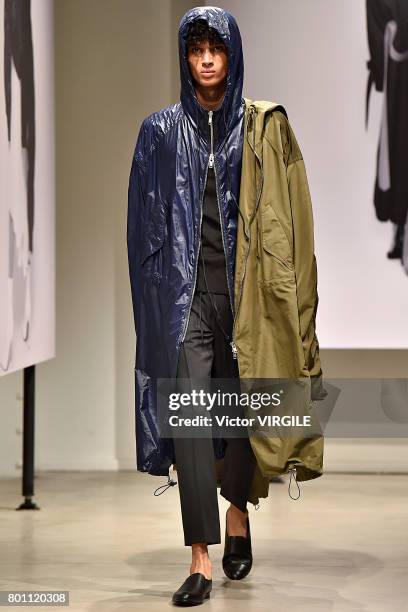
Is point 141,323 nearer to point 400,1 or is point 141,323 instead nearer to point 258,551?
point 258,551

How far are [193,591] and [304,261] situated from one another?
97 centimetres

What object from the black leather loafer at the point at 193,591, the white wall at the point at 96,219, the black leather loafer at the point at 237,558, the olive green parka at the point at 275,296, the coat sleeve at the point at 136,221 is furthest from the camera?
the white wall at the point at 96,219

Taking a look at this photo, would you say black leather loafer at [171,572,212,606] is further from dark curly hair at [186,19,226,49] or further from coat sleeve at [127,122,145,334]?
dark curly hair at [186,19,226,49]

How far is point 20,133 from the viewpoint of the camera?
4.61 m

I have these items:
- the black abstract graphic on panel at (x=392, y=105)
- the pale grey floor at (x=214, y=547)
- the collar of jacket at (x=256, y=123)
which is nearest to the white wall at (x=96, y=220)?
the pale grey floor at (x=214, y=547)

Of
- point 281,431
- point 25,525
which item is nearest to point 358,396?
point 25,525

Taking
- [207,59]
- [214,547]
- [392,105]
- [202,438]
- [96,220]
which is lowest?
[214,547]

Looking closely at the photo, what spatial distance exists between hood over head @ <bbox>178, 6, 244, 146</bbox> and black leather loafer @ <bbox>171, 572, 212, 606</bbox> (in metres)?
1.24

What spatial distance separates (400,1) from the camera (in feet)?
18.8

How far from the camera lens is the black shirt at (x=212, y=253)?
349cm

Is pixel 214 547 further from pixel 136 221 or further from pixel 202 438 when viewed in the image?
pixel 136 221

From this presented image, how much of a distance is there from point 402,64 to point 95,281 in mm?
1827

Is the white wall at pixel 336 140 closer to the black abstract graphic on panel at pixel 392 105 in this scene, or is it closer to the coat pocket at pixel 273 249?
the black abstract graphic on panel at pixel 392 105

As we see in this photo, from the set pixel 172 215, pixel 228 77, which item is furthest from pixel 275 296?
pixel 228 77
